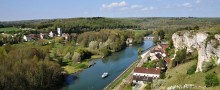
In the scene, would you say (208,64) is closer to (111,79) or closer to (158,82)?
(158,82)

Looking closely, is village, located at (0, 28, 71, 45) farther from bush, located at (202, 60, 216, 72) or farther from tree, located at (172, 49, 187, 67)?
bush, located at (202, 60, 216, 72)

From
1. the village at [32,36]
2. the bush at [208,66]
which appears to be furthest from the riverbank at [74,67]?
the village at [32,36]

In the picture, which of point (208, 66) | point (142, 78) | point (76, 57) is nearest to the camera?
point (208, 66)

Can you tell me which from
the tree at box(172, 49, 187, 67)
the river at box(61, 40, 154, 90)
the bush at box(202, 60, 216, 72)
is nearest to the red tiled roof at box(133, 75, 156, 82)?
the river at box(61, 40, 154, 90)

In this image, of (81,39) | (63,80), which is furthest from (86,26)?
(63,80)

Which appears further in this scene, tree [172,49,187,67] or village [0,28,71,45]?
village [0,28,71,45]

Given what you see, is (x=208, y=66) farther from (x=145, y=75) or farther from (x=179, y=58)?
(x=179, y=58)

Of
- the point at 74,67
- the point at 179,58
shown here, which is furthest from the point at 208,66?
the point at 74,67

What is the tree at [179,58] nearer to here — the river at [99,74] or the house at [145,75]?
the house at [145,75]
